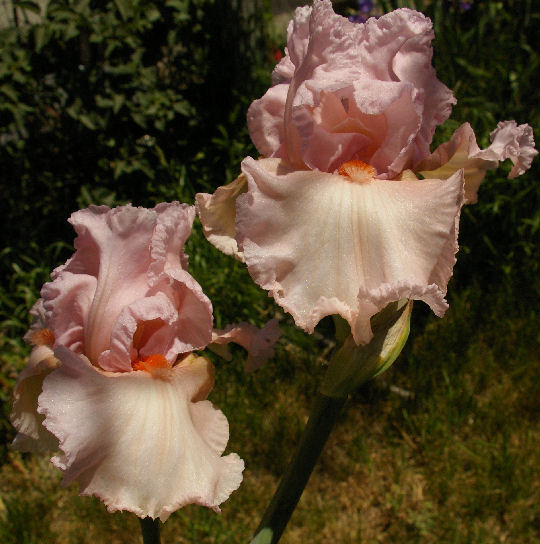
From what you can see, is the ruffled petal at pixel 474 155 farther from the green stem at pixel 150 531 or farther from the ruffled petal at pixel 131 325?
the green stem at pixel 150 531

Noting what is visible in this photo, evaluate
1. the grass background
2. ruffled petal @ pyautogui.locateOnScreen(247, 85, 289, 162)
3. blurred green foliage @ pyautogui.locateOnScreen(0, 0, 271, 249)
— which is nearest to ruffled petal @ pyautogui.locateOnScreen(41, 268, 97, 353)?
ruffled petal @ pyautogui.locateOnScreen(247, 85, 289, 162)

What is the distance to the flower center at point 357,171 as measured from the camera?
2.51 ft

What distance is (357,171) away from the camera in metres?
0.77

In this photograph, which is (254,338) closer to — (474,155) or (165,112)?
(474,155)

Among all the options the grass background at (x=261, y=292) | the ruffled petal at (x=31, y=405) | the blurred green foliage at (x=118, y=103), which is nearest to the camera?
the ruffled petal at (x=31, y=405)

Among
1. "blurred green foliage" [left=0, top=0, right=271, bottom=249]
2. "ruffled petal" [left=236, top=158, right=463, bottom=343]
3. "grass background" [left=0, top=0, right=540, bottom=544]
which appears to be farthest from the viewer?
"blurred green foliage" [left=0, top=0, right=271, bottom=249]

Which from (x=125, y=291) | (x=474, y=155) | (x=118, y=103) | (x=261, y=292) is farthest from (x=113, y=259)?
(x=118, y=103)

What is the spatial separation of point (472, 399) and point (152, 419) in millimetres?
1605

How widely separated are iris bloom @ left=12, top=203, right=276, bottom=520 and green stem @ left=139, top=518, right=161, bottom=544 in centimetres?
14

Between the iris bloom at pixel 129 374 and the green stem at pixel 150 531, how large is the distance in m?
0.14

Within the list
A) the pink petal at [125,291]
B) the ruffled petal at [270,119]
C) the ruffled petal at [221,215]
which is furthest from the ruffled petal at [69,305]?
the ruffled petal at [270,119]

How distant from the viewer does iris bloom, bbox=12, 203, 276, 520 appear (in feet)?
2.25

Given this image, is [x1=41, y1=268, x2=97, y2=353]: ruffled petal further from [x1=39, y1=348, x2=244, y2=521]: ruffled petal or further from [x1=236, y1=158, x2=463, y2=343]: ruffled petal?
[x1=236, y1=158, x2=463, y2=343]: ruffled petal

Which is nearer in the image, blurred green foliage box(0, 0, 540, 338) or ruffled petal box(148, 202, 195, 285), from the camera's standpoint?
ruffled petal box(148, 202, 195, 285)
